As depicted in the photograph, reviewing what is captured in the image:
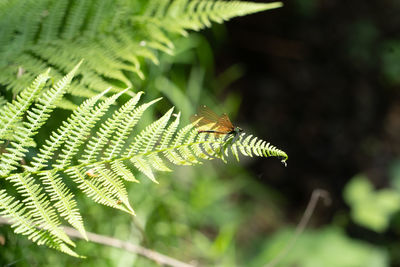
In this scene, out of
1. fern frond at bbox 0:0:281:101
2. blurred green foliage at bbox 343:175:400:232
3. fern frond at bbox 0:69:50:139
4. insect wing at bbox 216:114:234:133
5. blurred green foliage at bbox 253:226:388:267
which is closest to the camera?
fern frond at bbox 0:69:50:139

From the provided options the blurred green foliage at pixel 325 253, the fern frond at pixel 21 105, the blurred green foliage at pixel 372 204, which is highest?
the fern frond at pixel 21 105

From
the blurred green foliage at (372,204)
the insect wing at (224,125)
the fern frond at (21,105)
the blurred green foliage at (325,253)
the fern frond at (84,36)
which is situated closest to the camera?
the fern frond at (21,105)

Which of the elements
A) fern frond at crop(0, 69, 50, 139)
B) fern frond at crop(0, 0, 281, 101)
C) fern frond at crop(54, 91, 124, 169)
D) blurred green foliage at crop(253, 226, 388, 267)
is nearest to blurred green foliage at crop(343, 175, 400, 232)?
blurred green foliage at crop(253, 226, 388, 267)

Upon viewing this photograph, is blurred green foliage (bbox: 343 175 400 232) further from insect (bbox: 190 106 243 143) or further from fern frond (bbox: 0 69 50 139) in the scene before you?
fern frond (bbox: 0 69 50 139)

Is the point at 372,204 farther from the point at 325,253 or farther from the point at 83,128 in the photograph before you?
the point at 83,128

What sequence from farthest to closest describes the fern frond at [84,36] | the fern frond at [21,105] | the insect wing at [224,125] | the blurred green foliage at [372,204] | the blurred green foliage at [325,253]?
the blurred green foliage at [372,204]
the blurred green foliage at [325,253]
the fern frond at [84,36]
the insect wing at [224,125]
the fern frond at [21,105]

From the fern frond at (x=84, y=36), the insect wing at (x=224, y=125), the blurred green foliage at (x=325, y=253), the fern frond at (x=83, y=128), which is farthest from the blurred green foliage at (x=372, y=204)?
the fern frond at (x=83, y=128)

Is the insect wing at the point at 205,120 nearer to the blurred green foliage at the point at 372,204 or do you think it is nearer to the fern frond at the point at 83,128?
the fern frond at the point at 83,128

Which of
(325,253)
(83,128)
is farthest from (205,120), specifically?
(325,253)

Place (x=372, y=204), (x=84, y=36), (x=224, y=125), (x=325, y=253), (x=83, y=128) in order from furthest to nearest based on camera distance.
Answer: (x=372, y=204) < (x=325, y=253) < (x=84, y=36) < (x=224, y=125) < (x=83, y=128)

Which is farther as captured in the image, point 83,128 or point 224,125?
point 224,125
